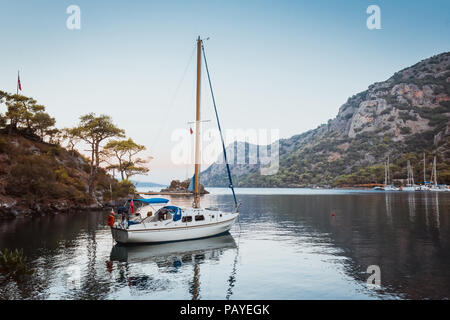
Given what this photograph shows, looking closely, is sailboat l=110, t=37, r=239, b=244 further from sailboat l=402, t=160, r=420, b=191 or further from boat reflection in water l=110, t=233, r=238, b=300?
sailboat l=402, t=160, r=420, b=191

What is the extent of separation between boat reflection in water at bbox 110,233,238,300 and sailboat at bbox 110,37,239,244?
2.73 feet

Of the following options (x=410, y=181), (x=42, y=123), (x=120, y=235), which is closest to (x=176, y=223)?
(x=120, y=235)

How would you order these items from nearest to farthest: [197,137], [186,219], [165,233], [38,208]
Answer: [165,233], [186,219], [197,137], [38,208]

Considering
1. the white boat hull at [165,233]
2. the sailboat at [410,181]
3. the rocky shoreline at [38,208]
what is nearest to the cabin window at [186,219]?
the white boat hull at [165,233]

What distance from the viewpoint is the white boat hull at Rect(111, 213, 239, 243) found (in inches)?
1128

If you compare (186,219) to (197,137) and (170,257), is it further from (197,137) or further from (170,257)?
(197,137)

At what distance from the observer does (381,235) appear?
1378 inches

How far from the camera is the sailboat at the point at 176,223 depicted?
28936 millimetres

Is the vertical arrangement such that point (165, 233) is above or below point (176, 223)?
below

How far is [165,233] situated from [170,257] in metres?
4.55

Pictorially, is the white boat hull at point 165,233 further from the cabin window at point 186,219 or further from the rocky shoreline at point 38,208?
the rocky shoreline at point 38,208

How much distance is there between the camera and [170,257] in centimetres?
2552

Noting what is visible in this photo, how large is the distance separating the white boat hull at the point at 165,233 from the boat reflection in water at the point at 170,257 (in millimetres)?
594
